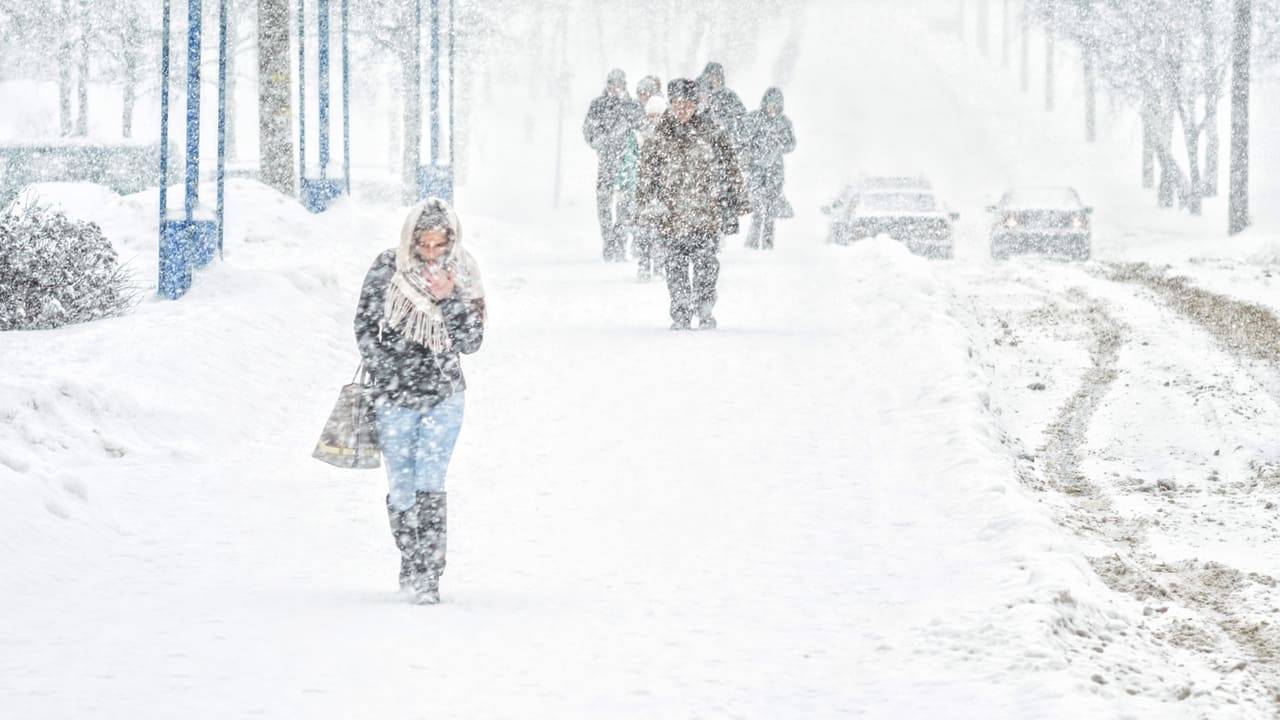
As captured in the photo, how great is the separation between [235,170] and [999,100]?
41.2 meters

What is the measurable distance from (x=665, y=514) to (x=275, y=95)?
12973mm

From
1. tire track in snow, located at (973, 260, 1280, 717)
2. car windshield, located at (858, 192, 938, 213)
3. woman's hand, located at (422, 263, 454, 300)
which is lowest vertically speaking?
tire track in snow, located at (973, 260, 1280, 717)

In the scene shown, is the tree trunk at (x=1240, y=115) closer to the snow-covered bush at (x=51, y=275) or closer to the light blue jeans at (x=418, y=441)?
the snow-covered bush at (x=51, y=275)

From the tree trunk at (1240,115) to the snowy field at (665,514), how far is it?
12.3 metres

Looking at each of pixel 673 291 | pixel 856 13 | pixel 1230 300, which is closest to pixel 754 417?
pixel 673 291

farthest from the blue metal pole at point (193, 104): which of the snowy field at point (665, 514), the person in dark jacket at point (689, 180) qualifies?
the person in dark jacket at point (689, 180)

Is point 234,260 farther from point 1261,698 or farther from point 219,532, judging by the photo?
point 1261,698

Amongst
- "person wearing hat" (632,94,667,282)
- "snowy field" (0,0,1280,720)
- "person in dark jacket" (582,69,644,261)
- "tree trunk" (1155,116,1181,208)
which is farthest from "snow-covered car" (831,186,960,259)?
"tree trunk" (1155,116,1181,208)

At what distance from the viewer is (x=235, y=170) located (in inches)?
1468

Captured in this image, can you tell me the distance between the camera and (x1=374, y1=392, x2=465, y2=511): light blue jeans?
643cm

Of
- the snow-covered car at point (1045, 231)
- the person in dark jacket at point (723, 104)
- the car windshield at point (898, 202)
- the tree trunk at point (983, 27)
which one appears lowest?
the snow-covered car at point (1045, 231)

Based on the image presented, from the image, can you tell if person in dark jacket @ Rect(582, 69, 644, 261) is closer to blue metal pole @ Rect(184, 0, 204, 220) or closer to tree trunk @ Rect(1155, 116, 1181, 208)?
blue metal pole @ Rect(184, 0, 204, 220)

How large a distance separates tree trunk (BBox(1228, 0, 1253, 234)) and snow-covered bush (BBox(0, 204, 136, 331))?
20.3 metres

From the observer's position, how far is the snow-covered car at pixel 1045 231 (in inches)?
1056
